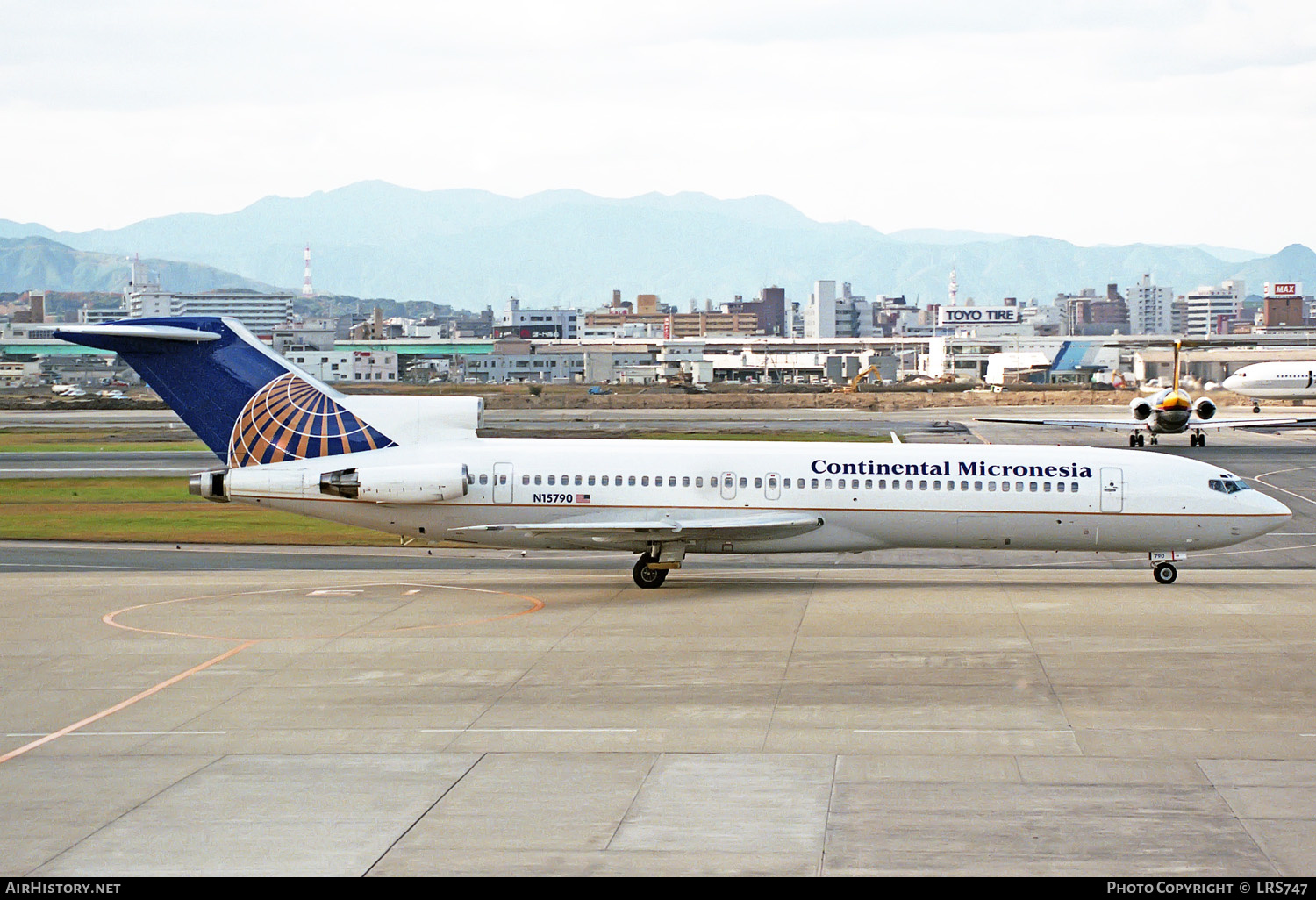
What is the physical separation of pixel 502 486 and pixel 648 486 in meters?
3.57

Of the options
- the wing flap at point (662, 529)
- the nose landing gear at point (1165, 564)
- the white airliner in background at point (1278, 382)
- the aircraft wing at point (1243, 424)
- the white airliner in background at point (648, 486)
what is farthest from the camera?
the white airliner in background at point (1278, 382)

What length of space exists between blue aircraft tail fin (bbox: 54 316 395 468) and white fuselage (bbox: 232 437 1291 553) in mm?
494

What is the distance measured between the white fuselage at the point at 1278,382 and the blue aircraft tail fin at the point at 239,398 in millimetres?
90083

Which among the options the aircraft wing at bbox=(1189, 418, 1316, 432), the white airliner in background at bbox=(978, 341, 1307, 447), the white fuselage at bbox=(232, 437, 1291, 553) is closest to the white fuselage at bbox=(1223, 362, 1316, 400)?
the white airliner in background at bbox=(978, 341, 1307, 447)

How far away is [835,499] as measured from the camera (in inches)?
1284

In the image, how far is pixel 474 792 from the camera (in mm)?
17016

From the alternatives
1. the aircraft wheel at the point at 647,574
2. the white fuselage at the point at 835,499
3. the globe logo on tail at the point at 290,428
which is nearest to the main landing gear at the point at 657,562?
the aircraft wheel at the point at 647,574

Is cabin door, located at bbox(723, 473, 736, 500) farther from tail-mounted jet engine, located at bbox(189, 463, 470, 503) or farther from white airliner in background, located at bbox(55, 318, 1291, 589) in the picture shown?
tail-mounted jet engine, located at bbox(189, 463, 470, 503)

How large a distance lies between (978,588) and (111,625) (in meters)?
19.9

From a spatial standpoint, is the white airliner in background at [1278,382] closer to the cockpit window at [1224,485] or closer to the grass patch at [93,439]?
the grass patch at [93,439]

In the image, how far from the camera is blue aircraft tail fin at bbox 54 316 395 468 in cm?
3288

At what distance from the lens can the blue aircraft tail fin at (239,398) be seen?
32.9 m

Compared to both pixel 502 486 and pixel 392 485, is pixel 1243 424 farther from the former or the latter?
pixel 392 485
